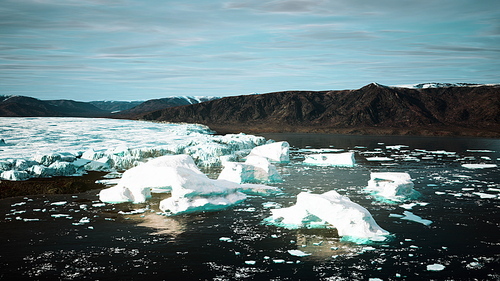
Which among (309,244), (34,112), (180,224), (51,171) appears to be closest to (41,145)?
(51,171)

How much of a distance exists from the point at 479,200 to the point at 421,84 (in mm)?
141239

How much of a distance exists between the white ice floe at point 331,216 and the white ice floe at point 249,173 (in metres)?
7.63

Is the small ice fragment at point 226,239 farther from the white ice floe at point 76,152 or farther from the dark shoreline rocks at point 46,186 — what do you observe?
the white ice floe at point 76,152

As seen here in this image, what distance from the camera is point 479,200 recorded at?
18984mm

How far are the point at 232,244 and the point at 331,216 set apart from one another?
3802 mm

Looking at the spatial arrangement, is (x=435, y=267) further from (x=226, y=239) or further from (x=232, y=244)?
(x=226, y=239)

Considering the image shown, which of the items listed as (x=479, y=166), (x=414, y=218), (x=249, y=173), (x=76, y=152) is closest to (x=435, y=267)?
(x=414, y=218)

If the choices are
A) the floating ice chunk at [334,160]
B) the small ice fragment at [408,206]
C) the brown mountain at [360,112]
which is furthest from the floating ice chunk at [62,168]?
the brown mountain at [360,112]

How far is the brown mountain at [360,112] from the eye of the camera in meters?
101

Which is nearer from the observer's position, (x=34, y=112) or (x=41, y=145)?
(x=41, y=145)

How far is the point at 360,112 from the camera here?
117375 millimetres

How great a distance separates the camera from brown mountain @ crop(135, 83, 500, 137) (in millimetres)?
101250

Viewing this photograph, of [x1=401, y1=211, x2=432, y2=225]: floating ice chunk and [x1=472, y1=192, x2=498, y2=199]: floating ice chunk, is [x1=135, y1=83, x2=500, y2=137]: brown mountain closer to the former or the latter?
[x1=472, y1=192, x2=498, y2=199]: floating ice chunk

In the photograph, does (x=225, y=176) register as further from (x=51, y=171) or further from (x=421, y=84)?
(x=421, y=84)
